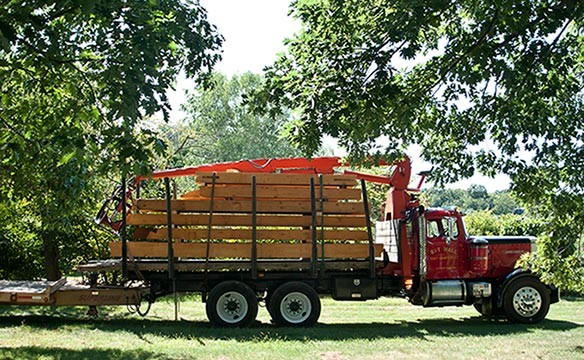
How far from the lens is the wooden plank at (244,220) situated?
13445 millimetres

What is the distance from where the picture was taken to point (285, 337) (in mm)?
12164

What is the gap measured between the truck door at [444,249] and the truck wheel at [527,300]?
1.14 metres

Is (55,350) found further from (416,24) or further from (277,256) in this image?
(416,24)

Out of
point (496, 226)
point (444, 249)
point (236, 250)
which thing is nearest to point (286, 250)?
point (236, 250)

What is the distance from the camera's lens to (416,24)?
23.1 ft

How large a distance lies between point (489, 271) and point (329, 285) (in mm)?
3641

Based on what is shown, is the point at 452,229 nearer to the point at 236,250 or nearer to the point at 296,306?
the point at 296,306

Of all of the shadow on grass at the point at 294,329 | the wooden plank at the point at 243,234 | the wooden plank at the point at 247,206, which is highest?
the wooden plank at the point at 247,206

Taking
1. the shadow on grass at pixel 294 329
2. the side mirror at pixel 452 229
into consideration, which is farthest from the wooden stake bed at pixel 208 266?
the side mirror at pixel 452 229

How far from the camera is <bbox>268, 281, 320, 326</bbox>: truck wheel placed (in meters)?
13.6

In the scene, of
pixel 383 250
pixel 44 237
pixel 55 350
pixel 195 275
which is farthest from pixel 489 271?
pixel 44 237

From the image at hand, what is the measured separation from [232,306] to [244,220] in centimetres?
172

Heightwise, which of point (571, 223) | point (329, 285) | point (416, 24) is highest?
point (416, 24)

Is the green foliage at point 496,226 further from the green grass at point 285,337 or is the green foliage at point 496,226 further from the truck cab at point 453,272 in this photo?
the truck cab at point 453,272
